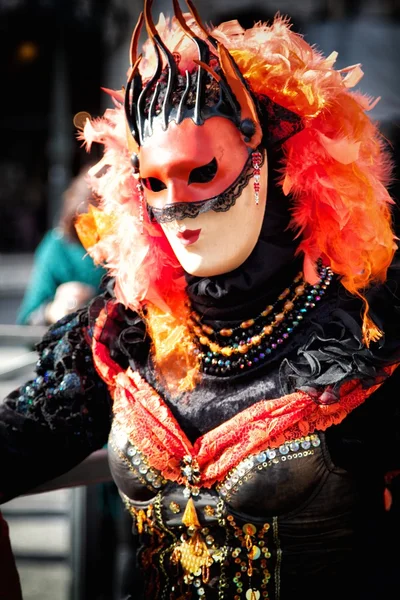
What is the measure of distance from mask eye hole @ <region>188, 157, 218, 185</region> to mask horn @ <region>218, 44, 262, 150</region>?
0.09m

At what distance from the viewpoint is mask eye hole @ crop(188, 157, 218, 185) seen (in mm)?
1659

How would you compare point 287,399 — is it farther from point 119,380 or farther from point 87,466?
point 87,466

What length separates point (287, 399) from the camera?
1.65 metres

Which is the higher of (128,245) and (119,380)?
(128,245)

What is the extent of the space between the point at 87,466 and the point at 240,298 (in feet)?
2.32

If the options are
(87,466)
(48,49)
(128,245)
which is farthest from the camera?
(48,49)

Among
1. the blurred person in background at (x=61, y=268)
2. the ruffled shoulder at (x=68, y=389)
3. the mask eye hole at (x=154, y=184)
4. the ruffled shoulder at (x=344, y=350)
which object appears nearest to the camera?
the ruffled shoulder at (x=344, y=350)

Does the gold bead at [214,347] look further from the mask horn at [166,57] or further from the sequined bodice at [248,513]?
the mask horn at [166,57]

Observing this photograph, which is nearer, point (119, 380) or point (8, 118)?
point (119, 380)

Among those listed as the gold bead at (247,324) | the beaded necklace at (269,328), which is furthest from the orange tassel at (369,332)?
the gold bead at (247,324)

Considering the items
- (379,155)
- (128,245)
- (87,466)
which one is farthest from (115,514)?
(379,155)

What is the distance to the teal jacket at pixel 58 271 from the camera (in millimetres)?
3648

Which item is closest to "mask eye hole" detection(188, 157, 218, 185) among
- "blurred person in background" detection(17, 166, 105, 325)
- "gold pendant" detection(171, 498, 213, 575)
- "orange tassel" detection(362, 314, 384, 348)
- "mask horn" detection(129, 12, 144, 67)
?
"mask horn" detection(129, 12, 144, 67)

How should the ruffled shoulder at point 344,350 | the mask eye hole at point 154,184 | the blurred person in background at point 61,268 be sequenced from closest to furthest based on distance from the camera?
the ruffled shoulder at point 344,350 < the mask eye hole at point 154,184 < the blurred person in background at point 61,268
